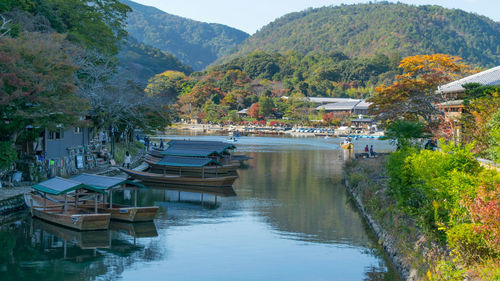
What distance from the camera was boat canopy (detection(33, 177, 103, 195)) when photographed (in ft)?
59.3

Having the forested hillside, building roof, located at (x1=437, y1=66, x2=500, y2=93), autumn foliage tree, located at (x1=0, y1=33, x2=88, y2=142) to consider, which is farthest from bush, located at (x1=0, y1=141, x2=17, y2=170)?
the forested hillside

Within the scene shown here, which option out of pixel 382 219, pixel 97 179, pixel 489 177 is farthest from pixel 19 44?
pixel 489 177

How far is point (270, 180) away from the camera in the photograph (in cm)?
3322

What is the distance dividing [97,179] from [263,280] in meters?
8.79

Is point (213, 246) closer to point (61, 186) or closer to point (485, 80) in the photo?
point (61, 186)

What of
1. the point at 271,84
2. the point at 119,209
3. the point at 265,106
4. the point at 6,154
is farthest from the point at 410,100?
the point at 271,84

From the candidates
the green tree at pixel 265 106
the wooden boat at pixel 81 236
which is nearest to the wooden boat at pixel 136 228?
the wooden boat at pixel 81 236

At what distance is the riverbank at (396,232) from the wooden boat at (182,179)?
745 centimetres

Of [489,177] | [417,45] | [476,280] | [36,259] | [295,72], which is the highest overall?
[417,45]

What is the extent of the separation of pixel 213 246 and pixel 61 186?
6.22 m

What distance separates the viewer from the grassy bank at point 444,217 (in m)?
10.4

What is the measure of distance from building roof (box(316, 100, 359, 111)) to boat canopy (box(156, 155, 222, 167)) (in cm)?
7780

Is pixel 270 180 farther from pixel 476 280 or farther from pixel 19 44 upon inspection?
pixel 476 280

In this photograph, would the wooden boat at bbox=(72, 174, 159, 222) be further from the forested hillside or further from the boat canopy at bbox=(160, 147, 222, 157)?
the forested hillside
